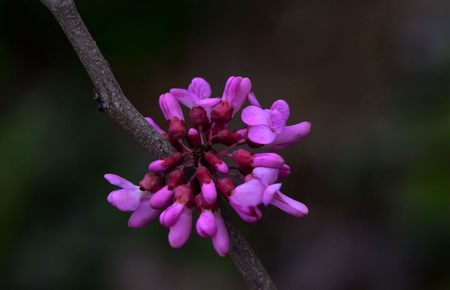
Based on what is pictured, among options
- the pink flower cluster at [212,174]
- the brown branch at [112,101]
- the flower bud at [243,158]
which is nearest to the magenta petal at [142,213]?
the pink flower cluster at [212,174]

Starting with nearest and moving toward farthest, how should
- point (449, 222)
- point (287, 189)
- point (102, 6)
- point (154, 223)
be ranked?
point (449, 222), point (154, 223), point (287, 189), point (102, 6)

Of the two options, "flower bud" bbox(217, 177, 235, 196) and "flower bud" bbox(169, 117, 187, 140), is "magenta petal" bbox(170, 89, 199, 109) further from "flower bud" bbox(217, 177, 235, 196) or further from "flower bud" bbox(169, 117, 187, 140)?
"flower bud" bbox(217, 177, 235, 196)

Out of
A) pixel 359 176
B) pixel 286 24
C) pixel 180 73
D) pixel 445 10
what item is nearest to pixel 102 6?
pixel 180 73

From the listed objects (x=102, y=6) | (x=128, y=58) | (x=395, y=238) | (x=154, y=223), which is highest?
(x=102, y=6)

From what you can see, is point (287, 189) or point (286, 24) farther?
point (286, 24)

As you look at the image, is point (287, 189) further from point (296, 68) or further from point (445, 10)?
point (445, 10)

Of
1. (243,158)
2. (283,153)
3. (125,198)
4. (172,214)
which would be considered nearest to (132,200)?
(125,198)
